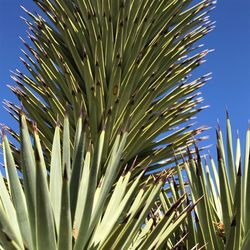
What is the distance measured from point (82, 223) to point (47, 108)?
1.42 m

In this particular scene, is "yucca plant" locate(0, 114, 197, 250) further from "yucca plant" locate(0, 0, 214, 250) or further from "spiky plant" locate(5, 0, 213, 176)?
"spiky plant" locate(5, 0, 213, 176)

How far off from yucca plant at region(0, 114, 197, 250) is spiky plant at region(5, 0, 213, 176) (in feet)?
2.92

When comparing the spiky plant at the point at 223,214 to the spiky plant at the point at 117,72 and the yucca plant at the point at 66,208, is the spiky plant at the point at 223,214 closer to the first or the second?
the yucca plant at the point at 66,208

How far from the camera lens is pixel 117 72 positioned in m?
2.77

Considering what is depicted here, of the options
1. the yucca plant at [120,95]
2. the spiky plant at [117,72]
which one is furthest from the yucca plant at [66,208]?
the spiky plant at [117,72]

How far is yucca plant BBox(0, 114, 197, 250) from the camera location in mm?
1318

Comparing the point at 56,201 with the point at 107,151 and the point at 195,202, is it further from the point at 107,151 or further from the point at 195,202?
the point at 107,151

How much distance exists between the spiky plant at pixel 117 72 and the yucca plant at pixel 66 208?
0.89m

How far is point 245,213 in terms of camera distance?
158 centimetres

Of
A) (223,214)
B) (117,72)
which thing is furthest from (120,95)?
(223,214)

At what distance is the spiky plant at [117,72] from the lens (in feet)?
8.73

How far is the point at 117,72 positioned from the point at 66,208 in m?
1.53

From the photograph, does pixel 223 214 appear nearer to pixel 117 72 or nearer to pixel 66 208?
pixel 66 208

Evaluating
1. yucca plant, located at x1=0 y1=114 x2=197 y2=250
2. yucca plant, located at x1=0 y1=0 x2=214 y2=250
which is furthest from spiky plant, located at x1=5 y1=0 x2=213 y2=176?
yucca plant, located at x1=0 y1=114 x2=197 y2=250
